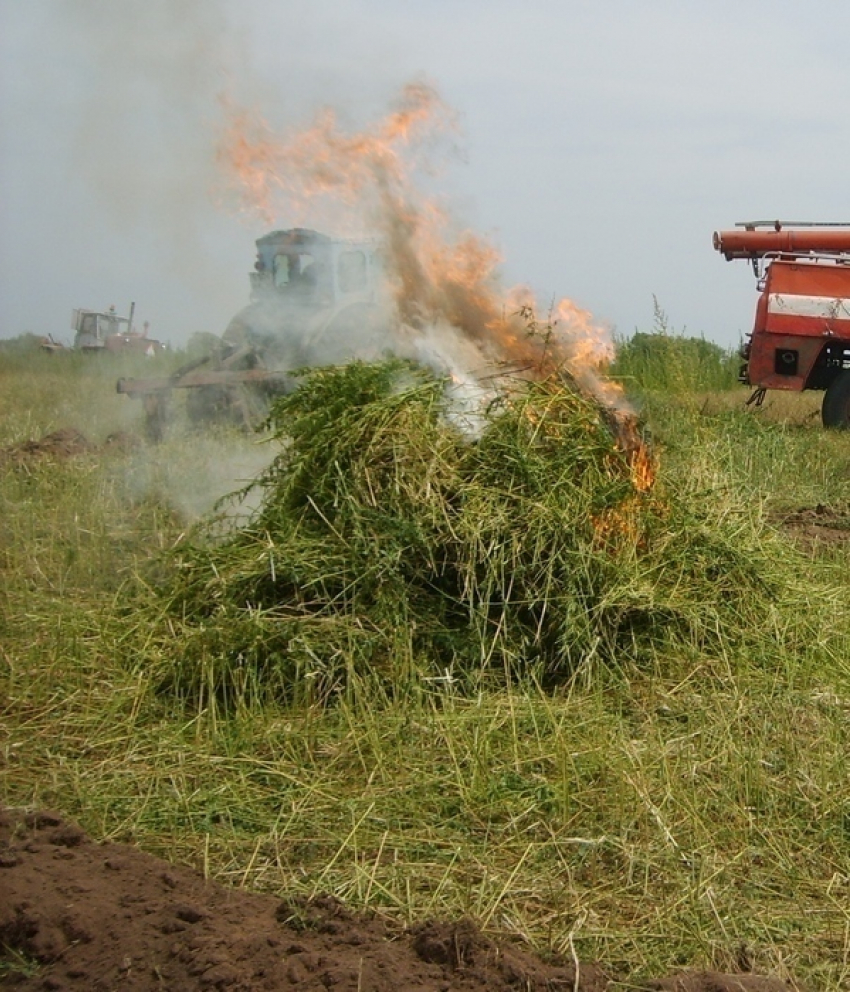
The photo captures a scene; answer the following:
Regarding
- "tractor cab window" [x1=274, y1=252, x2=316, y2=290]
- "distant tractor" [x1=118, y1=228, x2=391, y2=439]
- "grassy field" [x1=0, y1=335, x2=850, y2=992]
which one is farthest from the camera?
"tractor cab window" [x1=274, y1=252, x2=316, y2=290]

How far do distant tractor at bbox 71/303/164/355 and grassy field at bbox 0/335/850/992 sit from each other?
22128 millimetres

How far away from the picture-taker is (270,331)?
13.8 meters

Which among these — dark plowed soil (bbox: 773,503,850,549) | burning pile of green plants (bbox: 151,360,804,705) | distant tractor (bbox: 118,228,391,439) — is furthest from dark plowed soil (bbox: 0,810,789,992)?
distant tractor (bbox: 118,228,391,439)

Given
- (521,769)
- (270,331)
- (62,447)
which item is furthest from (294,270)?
(521,769)

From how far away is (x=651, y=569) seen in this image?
5.35 metres

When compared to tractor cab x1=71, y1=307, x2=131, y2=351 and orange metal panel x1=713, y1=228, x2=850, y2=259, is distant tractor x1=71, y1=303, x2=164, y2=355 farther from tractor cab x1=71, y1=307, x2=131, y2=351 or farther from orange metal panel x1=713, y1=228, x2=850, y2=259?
orange metal panel x1=713, y1=228, x2=850, y2=259

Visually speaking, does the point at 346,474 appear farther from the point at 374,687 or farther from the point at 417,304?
the point at 417,304

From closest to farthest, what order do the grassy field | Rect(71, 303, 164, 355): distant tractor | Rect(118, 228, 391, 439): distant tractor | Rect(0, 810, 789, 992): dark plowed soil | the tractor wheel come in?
Rect(0, 810, 789, 992): dark plowed soil → the grassy field → Rect(118, 228, 391, 439): distant tractor → the tractor wheel → Rect(71, 303, 164, 355): distant tractor

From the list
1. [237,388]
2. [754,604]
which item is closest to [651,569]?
[754,604]

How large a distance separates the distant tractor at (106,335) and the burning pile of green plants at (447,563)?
75.3 ft

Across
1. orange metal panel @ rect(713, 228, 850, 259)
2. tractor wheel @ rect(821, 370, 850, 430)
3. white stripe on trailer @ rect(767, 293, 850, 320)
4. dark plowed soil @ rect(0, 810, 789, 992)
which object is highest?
orange metal panel @ rect(713, 228, 850, 259)

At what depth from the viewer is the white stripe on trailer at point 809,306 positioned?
13406 millimetres

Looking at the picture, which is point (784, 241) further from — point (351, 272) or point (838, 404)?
→ point (351, 272)

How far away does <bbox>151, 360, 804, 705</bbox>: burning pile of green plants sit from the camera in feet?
16.0
